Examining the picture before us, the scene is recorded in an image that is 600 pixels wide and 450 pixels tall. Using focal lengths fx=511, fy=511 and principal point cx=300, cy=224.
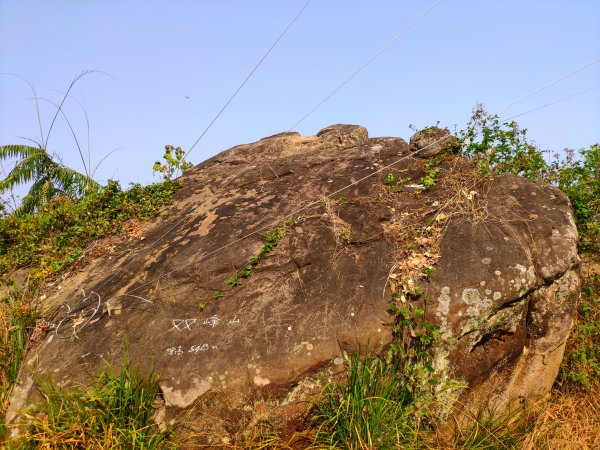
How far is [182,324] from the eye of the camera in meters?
4.75

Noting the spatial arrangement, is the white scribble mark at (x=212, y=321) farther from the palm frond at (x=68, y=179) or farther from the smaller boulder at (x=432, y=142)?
the palm frond at (x=68, y=179)

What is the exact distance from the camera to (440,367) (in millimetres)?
4484

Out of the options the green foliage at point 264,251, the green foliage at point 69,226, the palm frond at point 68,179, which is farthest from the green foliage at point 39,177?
the green foliage at point 264,251

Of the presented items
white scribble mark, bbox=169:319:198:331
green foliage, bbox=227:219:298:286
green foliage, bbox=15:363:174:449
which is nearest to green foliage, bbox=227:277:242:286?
green foliage, bbox=227:219:298:286

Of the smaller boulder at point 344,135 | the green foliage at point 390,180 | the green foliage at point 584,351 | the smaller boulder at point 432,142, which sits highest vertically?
the smaller boulder at point 344,135

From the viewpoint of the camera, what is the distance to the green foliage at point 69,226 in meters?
6.32

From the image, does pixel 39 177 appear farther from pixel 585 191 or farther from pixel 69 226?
pixel 585 191

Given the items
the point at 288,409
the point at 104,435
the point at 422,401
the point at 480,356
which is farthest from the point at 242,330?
the point at 480,356

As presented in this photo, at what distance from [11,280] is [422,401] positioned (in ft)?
15.9

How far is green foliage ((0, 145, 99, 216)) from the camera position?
10.5 m

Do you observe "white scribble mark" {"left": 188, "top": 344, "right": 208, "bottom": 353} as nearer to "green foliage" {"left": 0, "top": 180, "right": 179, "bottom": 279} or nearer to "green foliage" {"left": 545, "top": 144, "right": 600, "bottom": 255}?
"green foliage" {"left": 0, "top": 180, "right": 179, "bottom": 279}

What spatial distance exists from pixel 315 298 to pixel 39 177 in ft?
28.0

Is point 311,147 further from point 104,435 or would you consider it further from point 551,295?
point 104,435

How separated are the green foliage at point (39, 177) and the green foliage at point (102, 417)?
6.83m
